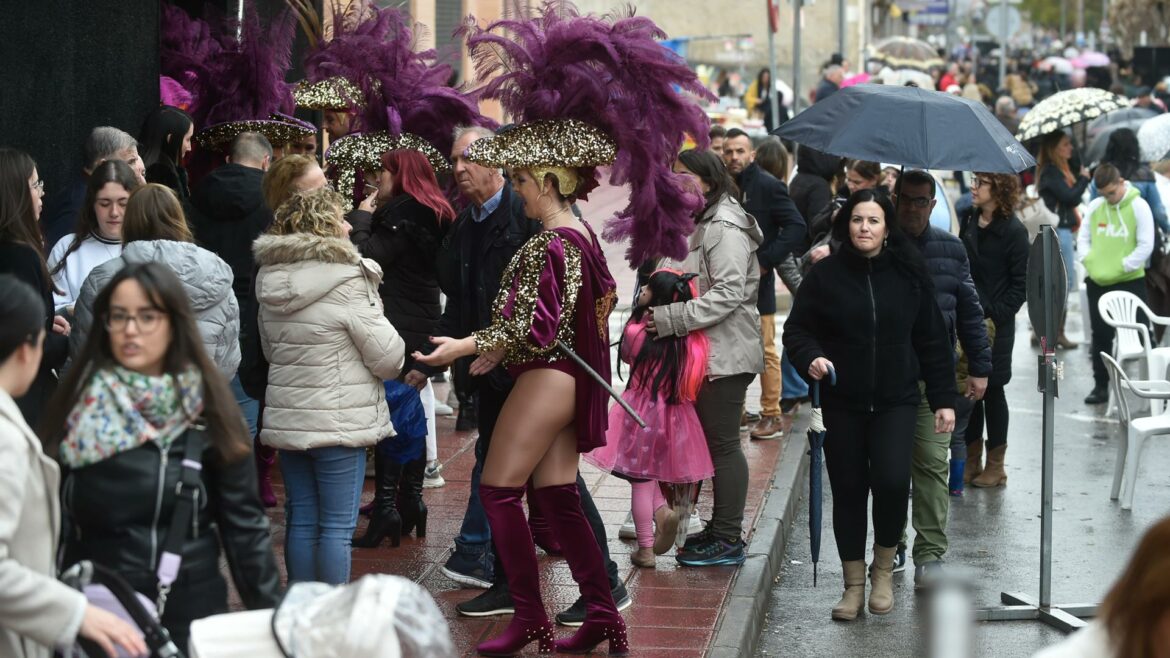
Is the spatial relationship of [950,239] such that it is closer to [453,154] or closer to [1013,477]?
[453,154]

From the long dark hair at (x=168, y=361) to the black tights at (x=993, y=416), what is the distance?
22.2ft

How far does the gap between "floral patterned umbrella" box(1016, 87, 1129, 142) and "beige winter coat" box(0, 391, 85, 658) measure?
41.1ft

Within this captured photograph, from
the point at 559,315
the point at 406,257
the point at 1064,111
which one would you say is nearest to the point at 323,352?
the point at 559,315

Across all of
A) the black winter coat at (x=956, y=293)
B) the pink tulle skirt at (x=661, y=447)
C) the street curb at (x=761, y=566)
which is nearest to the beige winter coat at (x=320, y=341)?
the street curb at (x=761, y=566)

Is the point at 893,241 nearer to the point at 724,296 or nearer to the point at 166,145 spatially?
the point at 724,296

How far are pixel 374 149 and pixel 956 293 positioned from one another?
2887 mm

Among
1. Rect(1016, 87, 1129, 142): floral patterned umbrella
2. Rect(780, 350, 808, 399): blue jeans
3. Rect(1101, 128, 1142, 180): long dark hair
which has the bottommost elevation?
Rect(780, 350, 808, 399): blue jeans

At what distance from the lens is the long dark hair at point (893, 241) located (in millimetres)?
7105

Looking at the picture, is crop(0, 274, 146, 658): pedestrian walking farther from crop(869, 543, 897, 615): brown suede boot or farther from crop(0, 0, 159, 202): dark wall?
crop(869, 543, 897, 615): brown suede boot

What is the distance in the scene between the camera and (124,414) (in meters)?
3.75

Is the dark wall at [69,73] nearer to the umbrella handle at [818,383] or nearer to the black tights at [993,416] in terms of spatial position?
the umbrella handle at [818,383]

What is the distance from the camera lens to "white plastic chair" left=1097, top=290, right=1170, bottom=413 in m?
10.7

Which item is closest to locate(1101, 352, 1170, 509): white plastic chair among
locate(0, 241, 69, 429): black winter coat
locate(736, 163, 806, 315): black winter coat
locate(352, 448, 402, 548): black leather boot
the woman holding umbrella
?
locate(736, 163, 806, 315): black winter coat

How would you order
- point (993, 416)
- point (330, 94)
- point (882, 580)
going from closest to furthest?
point (882, 580)
point (330, 94)
point (993, 416)
